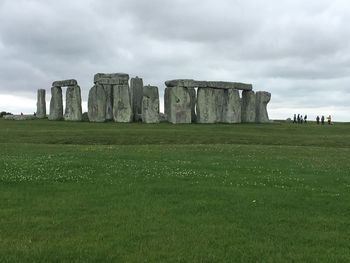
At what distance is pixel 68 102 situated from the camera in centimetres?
4728

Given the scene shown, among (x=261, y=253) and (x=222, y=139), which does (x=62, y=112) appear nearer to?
(x=222, y=139)

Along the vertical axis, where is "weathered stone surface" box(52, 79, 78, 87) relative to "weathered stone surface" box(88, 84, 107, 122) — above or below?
above

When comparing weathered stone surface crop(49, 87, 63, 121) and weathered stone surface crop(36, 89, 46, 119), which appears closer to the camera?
weathered stone surface crop(49, 87, 63, 121)

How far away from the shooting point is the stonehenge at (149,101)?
148 ft

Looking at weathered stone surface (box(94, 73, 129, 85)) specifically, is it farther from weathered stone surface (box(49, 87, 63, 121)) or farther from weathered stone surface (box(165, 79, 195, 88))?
weathered stone surface (box(49, 87, 63, 121))

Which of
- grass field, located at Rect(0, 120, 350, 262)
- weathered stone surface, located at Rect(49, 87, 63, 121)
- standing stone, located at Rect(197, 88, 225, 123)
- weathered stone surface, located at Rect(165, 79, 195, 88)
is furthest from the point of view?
weathered stone surface, located at Rect(49, 87, 63, 121)

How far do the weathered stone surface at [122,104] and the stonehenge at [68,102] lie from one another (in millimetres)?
3848

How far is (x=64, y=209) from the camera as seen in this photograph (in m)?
10.7

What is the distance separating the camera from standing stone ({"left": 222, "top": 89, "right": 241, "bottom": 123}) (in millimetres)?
48000

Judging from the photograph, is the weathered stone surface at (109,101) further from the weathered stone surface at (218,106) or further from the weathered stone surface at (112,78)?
the weathered stone surface at (218,106)

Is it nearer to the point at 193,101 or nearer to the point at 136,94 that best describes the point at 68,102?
the point at 136,94

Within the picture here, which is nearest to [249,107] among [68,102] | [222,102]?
[222,102]

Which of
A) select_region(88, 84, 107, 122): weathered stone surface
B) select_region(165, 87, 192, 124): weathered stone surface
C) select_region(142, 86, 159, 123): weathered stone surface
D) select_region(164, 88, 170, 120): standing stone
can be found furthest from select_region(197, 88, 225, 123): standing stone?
select_region(88, 84, 107, 122): weathered stone surface

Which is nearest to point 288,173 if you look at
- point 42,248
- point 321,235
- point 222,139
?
point 321,235
